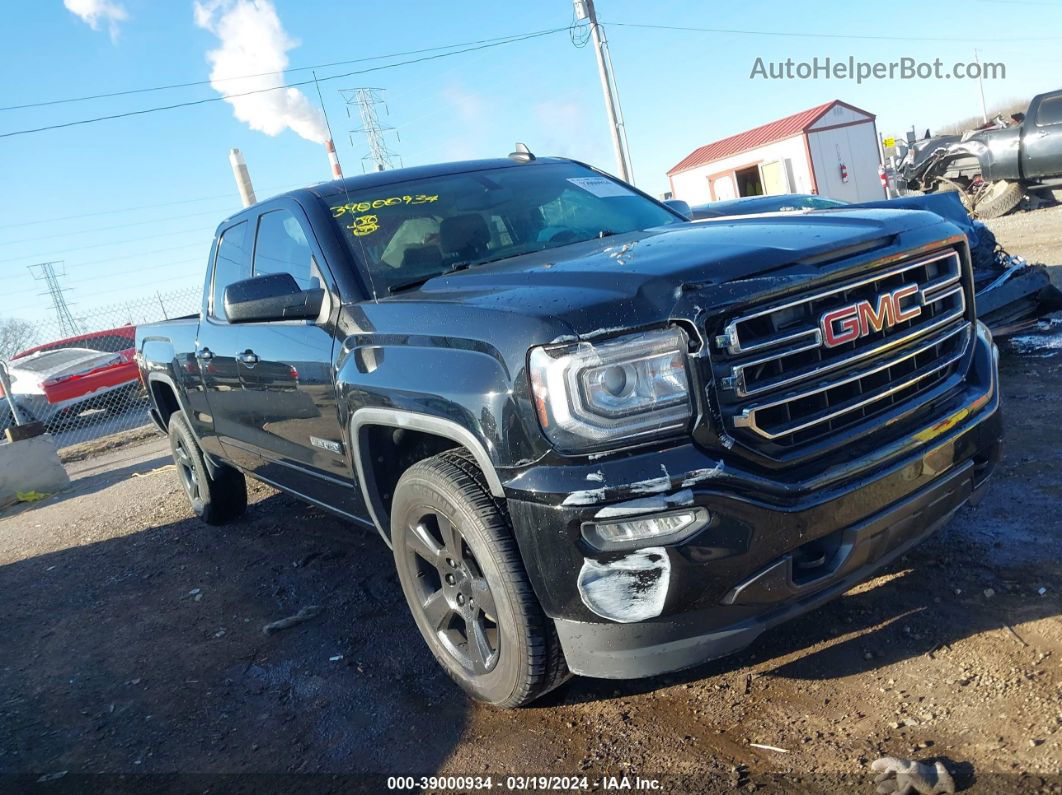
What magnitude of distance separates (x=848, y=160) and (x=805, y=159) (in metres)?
2.27

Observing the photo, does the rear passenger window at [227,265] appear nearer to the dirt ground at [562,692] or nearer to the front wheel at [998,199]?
the dirt ground at [562,692]

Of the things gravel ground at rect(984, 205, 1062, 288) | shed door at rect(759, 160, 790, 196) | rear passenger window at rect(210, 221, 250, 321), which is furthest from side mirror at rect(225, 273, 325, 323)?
shed door at rect(759, 160, 790, 196)

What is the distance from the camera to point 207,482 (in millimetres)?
5656

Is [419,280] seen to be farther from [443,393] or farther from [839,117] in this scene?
[839,117]

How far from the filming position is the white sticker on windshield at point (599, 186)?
3984 millimetres

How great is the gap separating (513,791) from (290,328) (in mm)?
2045

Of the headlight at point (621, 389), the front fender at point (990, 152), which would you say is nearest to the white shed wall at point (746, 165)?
the front fender at point (990, 152)

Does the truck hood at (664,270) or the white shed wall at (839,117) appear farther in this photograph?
the white shed wall at (839,117)

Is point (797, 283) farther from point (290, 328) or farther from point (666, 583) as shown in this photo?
point (290, 328)

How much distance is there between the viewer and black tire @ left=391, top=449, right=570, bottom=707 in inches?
95.4

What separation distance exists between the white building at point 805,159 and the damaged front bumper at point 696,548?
2432cm

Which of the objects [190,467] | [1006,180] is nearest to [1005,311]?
[190,467]

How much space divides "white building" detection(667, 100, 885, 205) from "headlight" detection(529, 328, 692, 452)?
24.5 m

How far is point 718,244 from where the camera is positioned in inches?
99.7
